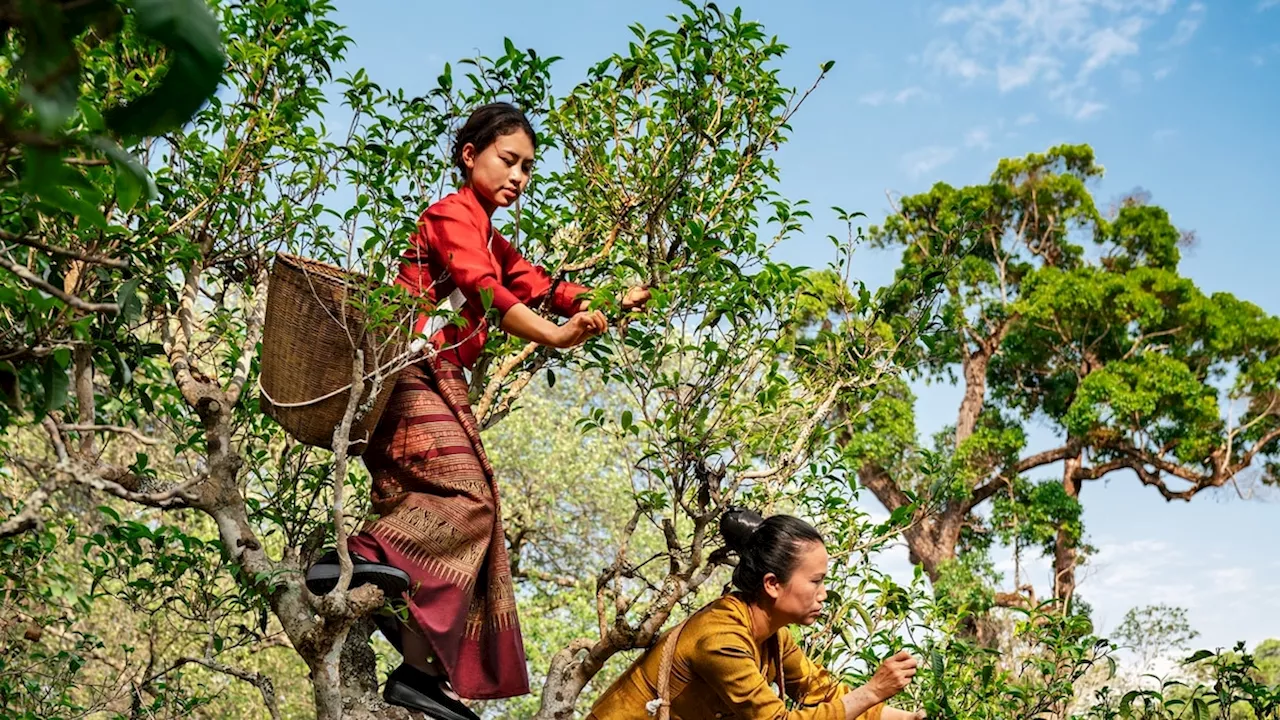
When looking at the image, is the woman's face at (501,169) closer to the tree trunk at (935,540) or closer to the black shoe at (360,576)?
the black shoe at (360,576)

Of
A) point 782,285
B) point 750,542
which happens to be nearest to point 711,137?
point 782,285

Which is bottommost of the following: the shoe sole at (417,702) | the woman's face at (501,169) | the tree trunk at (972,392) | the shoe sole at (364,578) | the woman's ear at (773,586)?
the shoe sole at (417,702)

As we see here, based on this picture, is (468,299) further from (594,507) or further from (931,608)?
(594,507)

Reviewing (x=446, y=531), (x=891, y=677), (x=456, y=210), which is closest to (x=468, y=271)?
(x=456, y=210)

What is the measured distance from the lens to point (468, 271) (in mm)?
3229

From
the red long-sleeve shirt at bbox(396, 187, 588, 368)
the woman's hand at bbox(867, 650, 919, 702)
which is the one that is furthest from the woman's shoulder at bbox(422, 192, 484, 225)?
the woman's hand at bbox(867, 650, 919, 702)

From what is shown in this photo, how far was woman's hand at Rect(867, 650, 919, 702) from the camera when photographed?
10.3 ft

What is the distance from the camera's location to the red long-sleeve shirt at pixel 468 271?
3.23m

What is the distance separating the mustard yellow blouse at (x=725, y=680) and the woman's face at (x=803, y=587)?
0.11 meters

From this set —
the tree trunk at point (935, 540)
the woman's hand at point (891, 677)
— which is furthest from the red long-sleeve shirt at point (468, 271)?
the tree trunk at point (935, 540)

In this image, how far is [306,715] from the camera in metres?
12.8

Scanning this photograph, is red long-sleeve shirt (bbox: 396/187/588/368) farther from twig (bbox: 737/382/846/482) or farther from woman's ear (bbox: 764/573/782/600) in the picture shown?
woman's ear (bbox: 764/573/782/600)

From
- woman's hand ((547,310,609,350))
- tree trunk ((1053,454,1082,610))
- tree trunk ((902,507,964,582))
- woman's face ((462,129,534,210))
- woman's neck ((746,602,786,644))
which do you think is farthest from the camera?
tree trunk ((902,507,964,582))

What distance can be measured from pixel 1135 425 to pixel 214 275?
14.0 meters
